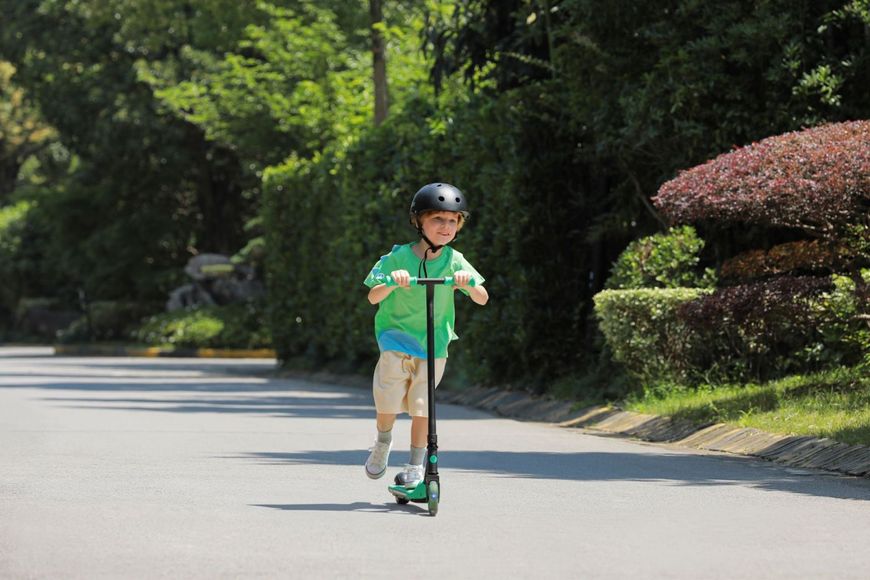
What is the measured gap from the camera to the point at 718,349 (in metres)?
17.7

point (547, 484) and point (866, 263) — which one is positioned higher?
point (866, 263)

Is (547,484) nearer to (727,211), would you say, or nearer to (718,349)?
(727,211)

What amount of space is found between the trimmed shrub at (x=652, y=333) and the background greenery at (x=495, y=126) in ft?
1.23

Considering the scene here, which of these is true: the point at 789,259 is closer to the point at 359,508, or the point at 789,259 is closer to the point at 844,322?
the point at 844,322

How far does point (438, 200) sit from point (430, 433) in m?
1.30

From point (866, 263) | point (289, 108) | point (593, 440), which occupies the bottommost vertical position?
point (593, 440)

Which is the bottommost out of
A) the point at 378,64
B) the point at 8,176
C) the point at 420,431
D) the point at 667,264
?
the point at 420,431

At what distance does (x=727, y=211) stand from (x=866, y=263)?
8.46ft

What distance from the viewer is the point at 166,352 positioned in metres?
45.6

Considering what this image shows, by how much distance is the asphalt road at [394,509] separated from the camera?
25.1ft

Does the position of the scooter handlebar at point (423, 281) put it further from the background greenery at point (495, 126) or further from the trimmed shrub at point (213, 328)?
the trimmed shrub at point (213, 328)

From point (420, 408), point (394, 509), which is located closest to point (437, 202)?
point (420, 408)

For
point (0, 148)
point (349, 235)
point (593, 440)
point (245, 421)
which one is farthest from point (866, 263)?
point (0, 148)

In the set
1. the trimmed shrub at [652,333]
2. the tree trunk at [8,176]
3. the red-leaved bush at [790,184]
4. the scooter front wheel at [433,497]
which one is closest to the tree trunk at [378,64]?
the trimmed shrub at [652,333]
